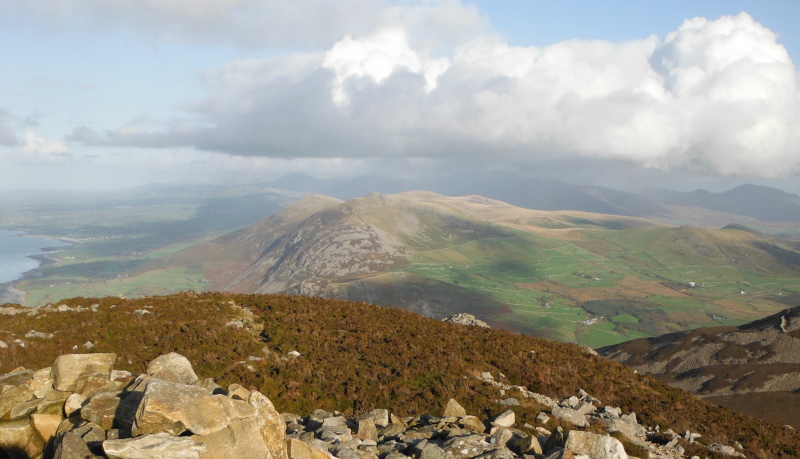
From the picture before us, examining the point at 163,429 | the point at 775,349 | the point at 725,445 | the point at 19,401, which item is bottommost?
the point at 775,349

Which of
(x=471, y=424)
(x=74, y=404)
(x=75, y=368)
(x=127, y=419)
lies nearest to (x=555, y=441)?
(x=471, y=424)

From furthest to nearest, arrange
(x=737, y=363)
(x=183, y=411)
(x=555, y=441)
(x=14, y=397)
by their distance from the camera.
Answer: (x=737, y=363) → (x=555, y=441) → (x=14, y=397) → (x=183, y=411)

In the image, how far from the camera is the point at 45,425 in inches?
546

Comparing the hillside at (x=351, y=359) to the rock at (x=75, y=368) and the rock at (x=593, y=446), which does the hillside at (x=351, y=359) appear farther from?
the rock at (x=75, y=368)

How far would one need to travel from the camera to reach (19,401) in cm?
1543

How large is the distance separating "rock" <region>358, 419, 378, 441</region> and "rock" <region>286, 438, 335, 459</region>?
4.26 m

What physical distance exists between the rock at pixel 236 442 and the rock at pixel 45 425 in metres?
5.76

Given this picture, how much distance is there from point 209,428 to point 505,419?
14073 millimetres

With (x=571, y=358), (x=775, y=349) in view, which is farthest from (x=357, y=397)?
(x=775, y=349)

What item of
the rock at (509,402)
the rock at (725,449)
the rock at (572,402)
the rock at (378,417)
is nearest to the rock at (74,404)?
the rock at (378,417)

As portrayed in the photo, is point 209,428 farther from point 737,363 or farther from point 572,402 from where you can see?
point 737,363

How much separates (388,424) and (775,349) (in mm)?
130875

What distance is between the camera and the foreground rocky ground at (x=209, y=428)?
40.0 ft

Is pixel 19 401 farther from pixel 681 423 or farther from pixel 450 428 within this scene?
pixel 681 423
